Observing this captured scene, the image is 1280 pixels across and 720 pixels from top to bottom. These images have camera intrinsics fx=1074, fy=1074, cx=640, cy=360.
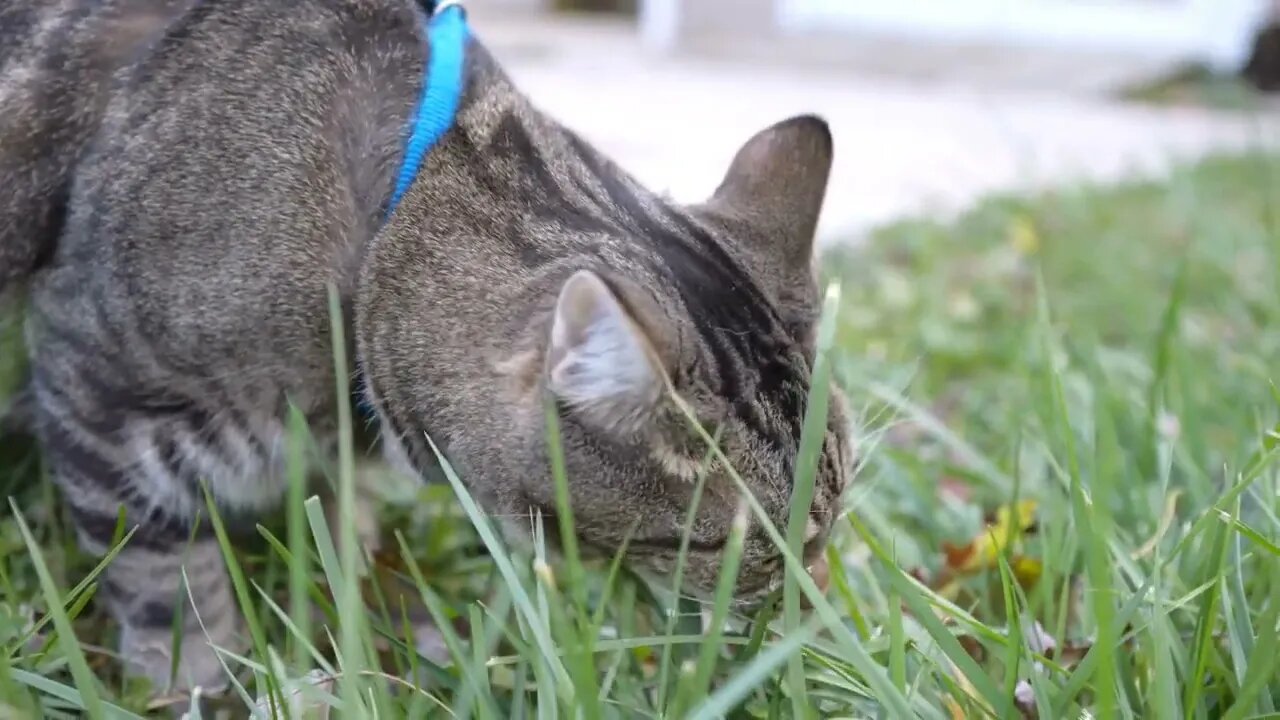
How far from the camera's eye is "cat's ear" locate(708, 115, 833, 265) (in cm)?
126

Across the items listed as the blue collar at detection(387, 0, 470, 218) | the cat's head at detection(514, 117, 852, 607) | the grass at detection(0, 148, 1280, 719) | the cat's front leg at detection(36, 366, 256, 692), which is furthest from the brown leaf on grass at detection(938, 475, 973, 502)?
the cat's front leg at detection(36, 366, 256, 692)

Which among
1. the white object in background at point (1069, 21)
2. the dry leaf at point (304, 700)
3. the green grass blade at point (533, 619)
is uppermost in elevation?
the white object in background at point (1069, 21)

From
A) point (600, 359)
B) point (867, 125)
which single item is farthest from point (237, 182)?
point (867, 125)

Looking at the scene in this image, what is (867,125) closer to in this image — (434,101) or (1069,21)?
(1069,21)

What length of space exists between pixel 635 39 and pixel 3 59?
26.3ft

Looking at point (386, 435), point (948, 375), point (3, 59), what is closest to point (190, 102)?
point (3, 59)

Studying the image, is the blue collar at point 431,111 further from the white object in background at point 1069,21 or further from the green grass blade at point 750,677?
the white object in background at point 1069,21

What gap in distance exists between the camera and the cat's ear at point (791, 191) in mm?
1262

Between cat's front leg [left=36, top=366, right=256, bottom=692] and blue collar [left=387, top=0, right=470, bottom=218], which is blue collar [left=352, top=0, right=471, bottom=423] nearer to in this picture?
blue collar [left=387, top=0, right=470, bottom=218]

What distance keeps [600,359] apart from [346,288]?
16.3 inches

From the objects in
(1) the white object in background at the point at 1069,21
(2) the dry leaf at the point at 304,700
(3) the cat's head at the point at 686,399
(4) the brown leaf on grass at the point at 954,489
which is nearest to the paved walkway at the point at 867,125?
(1) the white object in background at the point at 1069,21

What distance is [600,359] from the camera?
0.96m

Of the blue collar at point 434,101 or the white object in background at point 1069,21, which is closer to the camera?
the blue collar at point 434,101

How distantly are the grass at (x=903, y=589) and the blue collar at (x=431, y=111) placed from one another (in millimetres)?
118
